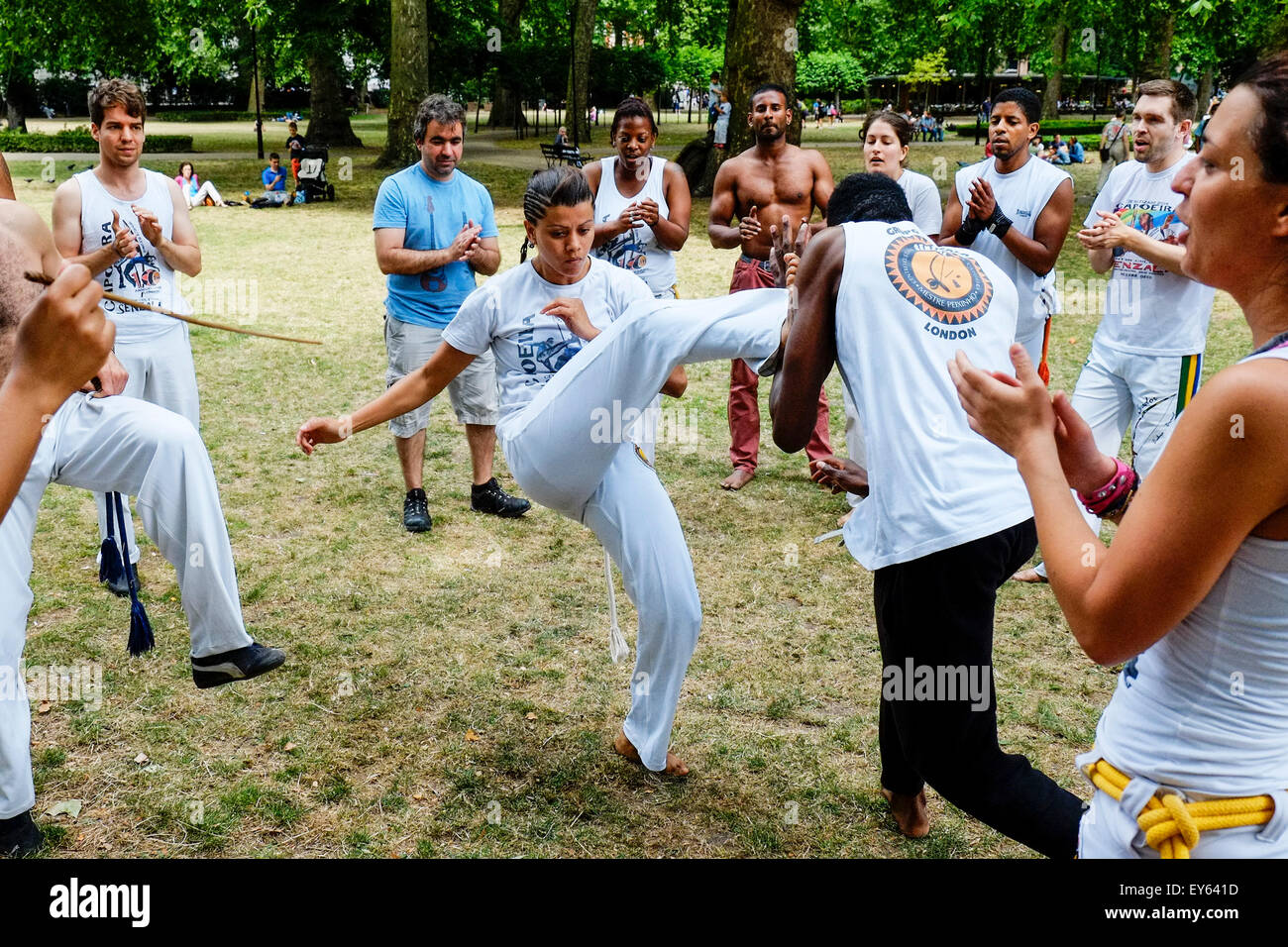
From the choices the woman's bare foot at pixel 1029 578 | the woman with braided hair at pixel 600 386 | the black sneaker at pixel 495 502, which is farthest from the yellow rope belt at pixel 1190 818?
the black sneaker at pixel 495 502

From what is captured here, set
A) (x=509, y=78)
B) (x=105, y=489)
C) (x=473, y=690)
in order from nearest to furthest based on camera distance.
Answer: (x=105, y=489) → (x=473, y=690) → (x=509, y=78)

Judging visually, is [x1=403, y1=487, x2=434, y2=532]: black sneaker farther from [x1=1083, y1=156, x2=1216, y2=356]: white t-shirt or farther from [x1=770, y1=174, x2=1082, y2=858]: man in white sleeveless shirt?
[x1=1083, y1=156, x2=1216, y2=356]: white t-shirt

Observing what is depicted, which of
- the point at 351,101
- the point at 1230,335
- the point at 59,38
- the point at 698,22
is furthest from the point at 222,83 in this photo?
the point at 1230,335

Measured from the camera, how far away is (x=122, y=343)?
534 centimetres

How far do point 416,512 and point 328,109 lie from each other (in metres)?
28.5

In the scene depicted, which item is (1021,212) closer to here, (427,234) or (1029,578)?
(1029,578)

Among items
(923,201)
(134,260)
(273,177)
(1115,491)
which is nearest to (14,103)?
(273,177)

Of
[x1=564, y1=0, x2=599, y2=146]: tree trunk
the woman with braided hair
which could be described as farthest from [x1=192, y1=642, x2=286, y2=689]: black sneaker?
[x1=564, y1=0, x2=599, y2=146]: tree trunk

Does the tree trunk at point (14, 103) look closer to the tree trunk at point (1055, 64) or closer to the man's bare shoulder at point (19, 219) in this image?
the tree trunk at point (1055, 64)

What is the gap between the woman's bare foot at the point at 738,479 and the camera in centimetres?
706

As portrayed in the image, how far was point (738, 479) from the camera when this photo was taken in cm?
708

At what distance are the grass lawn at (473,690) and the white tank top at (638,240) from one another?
4.63ft

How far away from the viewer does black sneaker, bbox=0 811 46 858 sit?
11.3 ft
